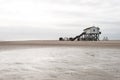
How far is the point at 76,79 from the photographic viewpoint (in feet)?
25.8

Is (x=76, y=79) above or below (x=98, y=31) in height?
below

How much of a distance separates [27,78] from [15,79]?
0.47m

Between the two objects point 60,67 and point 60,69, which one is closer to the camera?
point 60,69

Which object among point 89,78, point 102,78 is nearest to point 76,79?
point 89,78

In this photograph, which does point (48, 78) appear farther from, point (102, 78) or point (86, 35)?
point (86, 35)

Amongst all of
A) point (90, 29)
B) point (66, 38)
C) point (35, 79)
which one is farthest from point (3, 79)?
point (66, 38)

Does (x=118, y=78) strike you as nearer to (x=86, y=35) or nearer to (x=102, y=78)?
(x=102, y=78)

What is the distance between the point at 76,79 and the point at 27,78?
1910 millimetres

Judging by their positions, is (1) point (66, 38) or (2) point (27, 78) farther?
(1) point (66, 38)

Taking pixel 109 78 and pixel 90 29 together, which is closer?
pixel 109 78

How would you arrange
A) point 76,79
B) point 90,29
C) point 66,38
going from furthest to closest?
point 66,38 → point 90,29 → point 76,79

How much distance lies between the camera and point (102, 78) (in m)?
8.02

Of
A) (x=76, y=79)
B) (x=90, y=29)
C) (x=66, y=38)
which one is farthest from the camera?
(x=66, y=38)

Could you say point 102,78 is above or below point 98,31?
below
